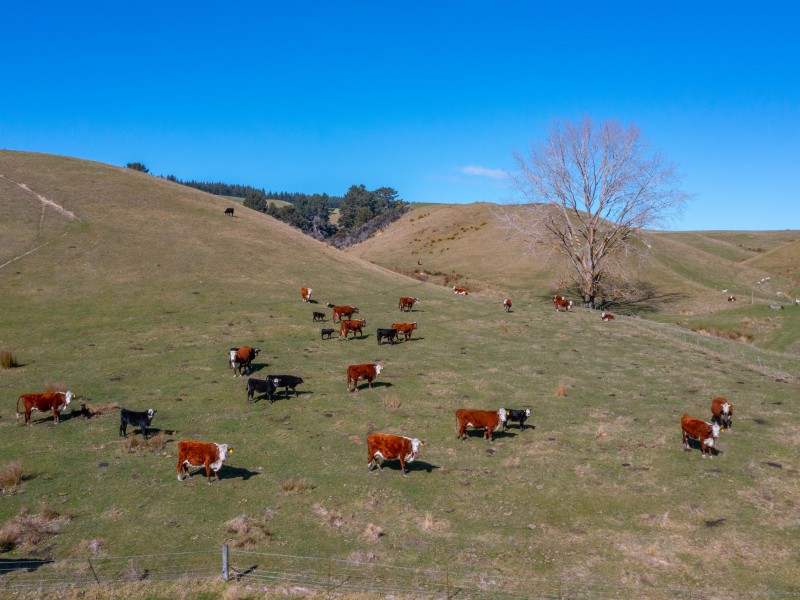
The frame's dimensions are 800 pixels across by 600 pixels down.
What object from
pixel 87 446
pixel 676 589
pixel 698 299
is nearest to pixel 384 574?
pixel 676 589

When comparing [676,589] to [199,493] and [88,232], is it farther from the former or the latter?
[88,232]

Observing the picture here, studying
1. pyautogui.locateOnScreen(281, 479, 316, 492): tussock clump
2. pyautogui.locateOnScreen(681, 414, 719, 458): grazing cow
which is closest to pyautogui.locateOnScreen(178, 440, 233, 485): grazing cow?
pyautogui.locateOnScreen(281, 479, 316, 492): tussock clump

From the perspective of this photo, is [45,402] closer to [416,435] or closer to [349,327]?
[416,435]

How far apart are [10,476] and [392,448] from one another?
11.1 m

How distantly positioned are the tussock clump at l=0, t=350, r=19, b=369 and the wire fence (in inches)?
716

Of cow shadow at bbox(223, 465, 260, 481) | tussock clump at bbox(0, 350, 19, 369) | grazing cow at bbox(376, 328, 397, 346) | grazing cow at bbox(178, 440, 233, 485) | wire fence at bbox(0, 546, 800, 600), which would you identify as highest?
grazing cow at bbox(376, 328, 397, 346)

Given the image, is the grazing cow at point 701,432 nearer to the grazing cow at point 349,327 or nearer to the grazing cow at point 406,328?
the grazing cow at point 406,328

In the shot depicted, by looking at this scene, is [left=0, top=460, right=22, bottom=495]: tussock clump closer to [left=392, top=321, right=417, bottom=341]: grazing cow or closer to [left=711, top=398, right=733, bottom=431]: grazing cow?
[left=392, top=321, right=417, bottom=341]: grazing cow

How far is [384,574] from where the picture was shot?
11609 millimetres

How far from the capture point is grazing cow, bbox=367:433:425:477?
1645cm

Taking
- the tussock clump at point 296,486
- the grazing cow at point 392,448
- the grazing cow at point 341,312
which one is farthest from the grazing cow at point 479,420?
the grazing cow at point 341,312

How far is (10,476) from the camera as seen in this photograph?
1503 centimetres

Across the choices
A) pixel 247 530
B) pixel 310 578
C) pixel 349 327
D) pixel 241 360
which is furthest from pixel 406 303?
pixel 310 578

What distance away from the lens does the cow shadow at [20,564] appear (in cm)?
1146
